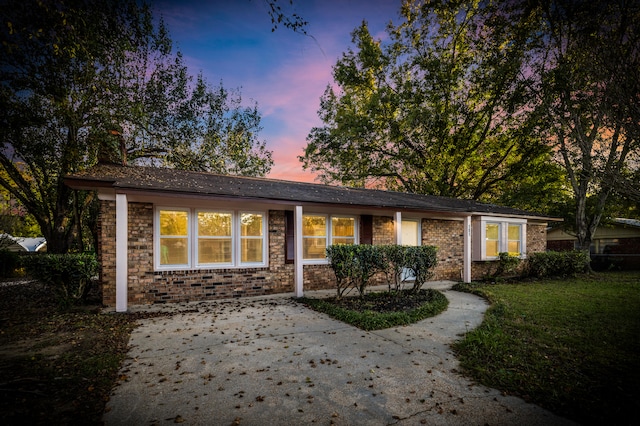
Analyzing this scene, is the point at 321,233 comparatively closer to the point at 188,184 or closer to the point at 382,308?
the point at 382,308

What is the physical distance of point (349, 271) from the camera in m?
7.58

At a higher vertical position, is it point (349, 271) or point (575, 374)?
point (349, 271)

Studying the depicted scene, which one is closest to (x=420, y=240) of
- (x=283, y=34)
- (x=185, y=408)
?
(x=283, y=34)

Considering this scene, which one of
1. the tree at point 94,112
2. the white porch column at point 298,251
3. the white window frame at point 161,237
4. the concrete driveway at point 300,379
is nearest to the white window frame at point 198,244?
the white window frame at point 161,237

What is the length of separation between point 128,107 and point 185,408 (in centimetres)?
1340

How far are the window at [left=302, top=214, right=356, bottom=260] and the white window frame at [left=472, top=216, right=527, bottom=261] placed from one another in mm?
5667

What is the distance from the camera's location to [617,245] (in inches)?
769

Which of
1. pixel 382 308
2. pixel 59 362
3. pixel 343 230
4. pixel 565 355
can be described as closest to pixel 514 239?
pixel 343 230

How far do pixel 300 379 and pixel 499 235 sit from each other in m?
12.9

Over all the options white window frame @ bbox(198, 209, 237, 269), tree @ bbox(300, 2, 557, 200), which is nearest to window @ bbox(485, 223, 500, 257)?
tree @ bbox(300, 2, 557, 200)

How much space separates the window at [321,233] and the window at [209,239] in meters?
1.61

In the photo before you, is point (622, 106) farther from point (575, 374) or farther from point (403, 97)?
point (403, 97)

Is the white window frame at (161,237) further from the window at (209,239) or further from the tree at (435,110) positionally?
the tree at (435,110)

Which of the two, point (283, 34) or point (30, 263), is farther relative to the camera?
point (30, 263)
